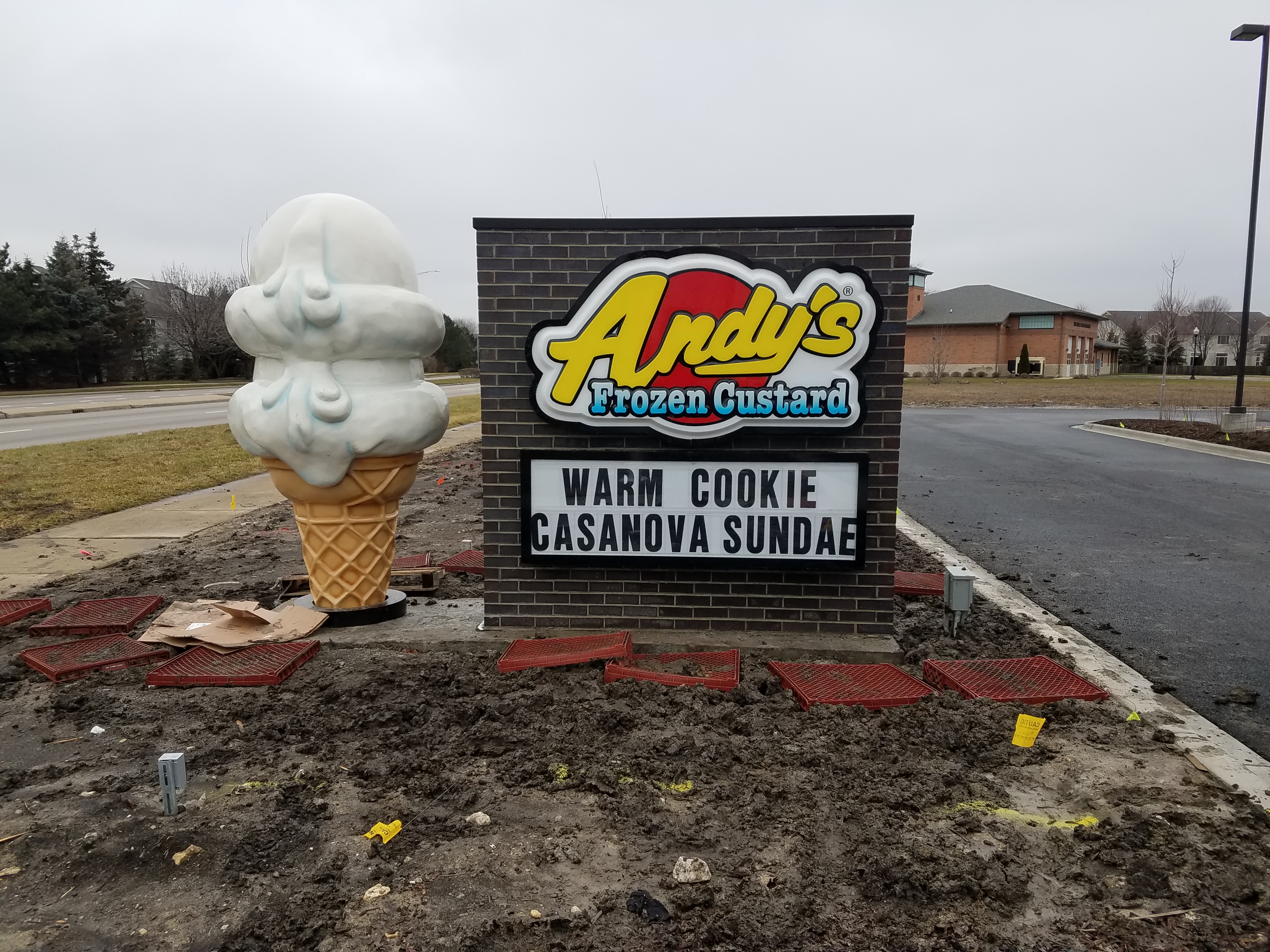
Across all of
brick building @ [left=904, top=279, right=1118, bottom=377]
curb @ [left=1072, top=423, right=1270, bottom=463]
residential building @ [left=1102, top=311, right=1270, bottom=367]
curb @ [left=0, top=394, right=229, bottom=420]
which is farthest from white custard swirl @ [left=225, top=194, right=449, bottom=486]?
residential building @ [left=1102, top=311, right=1270, bottom=367]

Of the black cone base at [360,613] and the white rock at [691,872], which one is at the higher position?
the black cone base at [360,613]

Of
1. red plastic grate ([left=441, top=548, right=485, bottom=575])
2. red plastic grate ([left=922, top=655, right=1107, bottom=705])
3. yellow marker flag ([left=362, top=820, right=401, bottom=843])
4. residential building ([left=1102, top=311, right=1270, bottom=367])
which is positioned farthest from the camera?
residential building ([left=1102, top=311, right=1270, bottom=367])

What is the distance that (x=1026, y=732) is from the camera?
405 cm

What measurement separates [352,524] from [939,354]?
2774 inches

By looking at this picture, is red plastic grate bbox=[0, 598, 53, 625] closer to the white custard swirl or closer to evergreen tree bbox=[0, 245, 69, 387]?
the white custard swirl

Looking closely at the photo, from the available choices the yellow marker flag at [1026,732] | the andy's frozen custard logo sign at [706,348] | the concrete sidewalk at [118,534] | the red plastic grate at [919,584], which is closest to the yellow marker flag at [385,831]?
the andy's frozen custard logo sign at [706,348]

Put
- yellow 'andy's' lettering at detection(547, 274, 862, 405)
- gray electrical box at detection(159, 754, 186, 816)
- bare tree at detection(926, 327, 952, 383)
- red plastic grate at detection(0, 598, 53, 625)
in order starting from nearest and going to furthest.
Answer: gray electrical box at detection(159, 754, 186, 816)
yellow 'andy's' lettering at detection(547, 274, 862, 405)
red plastic grate at detection(0, 598, 53, 625)
bare tree at detection(926, 327, 952, 383)

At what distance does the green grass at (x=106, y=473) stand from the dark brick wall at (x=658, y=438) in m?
4.37

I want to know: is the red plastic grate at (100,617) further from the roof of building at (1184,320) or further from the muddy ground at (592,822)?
the roof of building at (1184,320)

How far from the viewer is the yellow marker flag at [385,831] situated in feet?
10.5

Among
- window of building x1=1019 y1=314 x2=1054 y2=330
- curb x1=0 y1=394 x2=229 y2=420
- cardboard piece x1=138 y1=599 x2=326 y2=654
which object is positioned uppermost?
window of building x1=1019 y1=314 x2=1054 y2=330

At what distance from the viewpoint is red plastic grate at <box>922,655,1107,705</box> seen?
4555mm

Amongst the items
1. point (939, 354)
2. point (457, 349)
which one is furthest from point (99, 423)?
point (939, 354)

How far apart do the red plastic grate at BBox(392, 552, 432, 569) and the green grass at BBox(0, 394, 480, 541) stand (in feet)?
7.55
